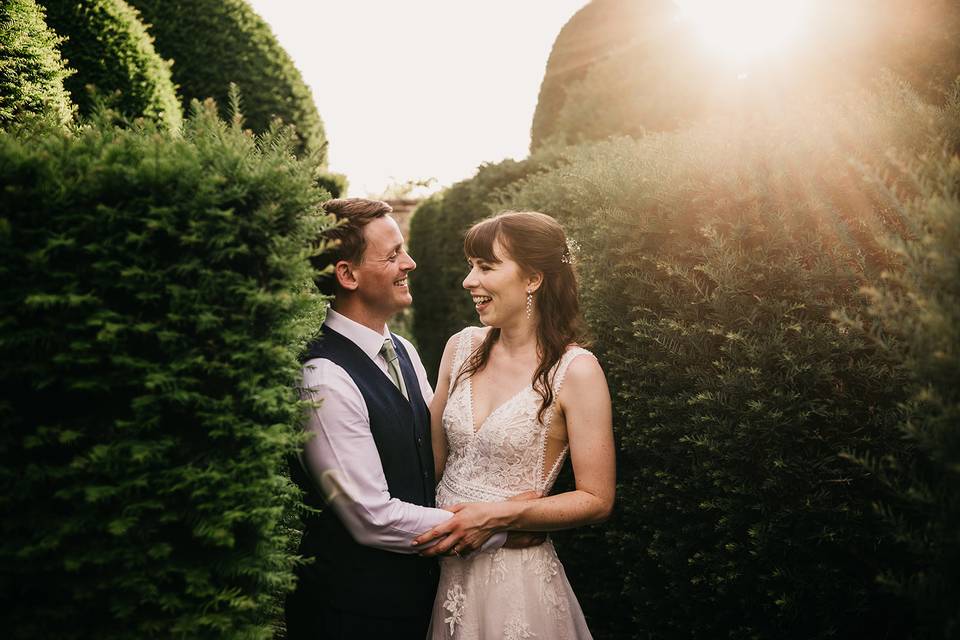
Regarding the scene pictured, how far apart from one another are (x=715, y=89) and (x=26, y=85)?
6.73 meters

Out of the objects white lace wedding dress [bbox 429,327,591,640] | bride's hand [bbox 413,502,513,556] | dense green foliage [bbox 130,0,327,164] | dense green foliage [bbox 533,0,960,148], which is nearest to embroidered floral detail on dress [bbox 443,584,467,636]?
white lace wedding dress [bbox 429,327,591,640]

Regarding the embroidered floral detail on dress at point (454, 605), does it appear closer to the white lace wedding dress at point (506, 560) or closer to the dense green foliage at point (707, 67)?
the white lace wedding dress at point (506, 560)

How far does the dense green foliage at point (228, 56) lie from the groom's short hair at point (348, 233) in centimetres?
578

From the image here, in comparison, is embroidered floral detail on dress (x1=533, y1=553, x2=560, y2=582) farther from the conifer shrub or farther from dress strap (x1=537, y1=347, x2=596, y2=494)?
the conifer shrub

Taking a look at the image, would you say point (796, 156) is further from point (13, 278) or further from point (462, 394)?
point (13, 278)

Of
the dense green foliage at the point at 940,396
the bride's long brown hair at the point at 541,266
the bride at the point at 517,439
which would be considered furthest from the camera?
the bride's long brown hair at the point at 541,266

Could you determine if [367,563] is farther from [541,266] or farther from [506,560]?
[541,266]

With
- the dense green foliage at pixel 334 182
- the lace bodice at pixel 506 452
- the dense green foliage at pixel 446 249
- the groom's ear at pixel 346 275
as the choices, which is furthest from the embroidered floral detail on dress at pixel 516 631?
the dense green foliage at pixel 334 182

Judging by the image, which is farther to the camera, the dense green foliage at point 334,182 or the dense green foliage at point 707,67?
the dense green foliage at point 334,182

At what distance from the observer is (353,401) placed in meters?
2.65

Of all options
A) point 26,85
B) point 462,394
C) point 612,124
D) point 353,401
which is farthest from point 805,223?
point 612,124

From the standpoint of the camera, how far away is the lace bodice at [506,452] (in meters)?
2.95

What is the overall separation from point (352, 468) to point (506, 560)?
2.78 feet

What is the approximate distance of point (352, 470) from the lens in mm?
2572
